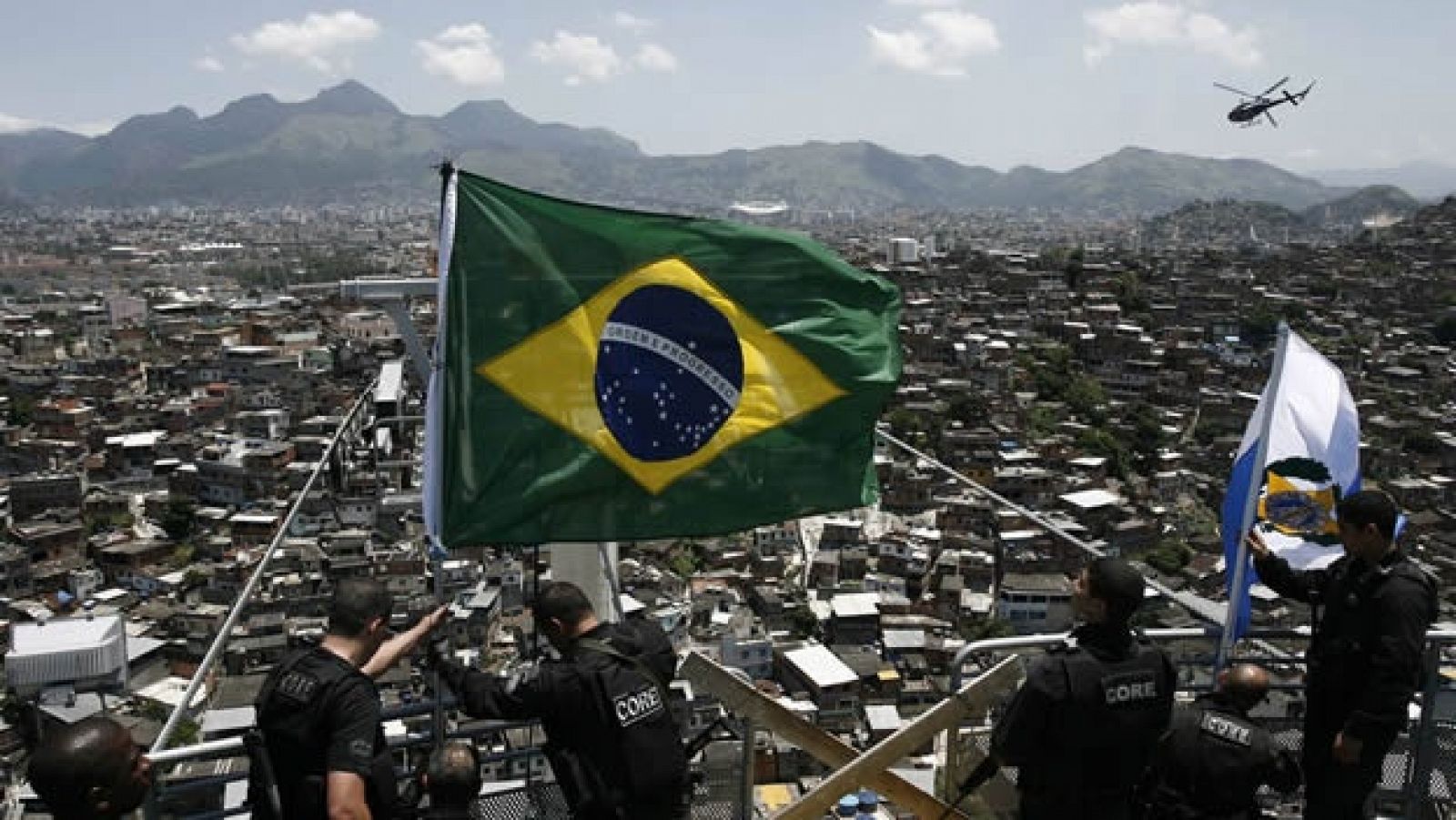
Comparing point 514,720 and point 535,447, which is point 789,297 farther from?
point 514,720

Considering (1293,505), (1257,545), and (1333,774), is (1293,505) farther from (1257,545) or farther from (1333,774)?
(1333,774)

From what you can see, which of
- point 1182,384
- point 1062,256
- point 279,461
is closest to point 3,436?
point 279,461

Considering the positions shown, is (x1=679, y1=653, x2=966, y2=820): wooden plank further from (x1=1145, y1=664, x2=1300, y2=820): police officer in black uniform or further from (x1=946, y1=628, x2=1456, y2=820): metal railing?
(x1=1145, y1=664, x2=1300, y2=820): police officer in black uniform

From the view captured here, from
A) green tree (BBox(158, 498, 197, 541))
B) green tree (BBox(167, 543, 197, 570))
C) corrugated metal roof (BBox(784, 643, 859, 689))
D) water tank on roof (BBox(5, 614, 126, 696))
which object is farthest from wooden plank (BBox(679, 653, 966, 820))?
green tree (BBox(158, 498, 197, 541))

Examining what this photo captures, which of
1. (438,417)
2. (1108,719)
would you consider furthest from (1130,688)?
(438,417)

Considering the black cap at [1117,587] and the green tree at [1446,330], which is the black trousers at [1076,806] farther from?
the green tree at [1446,330]

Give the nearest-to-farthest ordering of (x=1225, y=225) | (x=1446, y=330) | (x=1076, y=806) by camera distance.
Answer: (x=1076, y=806) → (x=1446, y=330) → (x=1225, y=225)

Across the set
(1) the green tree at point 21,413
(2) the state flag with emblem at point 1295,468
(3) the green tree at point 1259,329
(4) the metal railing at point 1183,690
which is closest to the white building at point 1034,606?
(2) the state flag with emblem at point 1295,468
